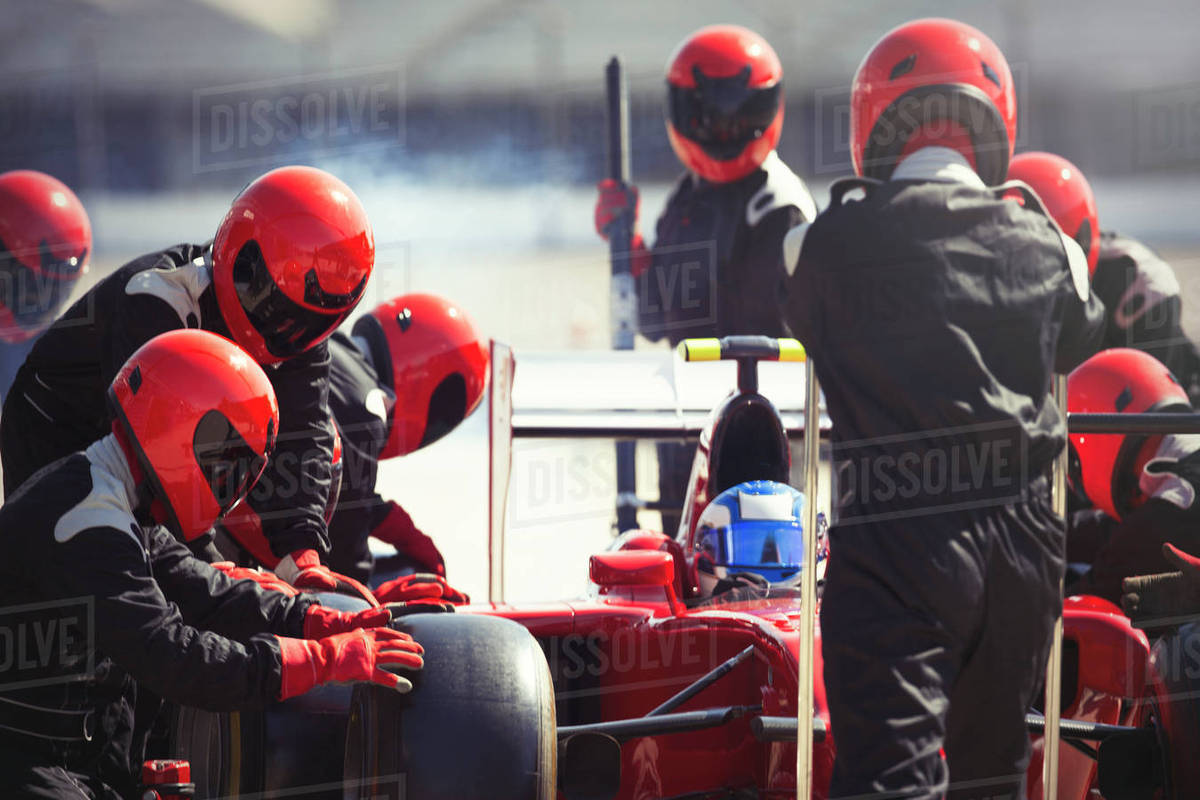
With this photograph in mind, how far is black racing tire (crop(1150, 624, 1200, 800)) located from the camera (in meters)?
2.98

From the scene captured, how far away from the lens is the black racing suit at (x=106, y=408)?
151 inches

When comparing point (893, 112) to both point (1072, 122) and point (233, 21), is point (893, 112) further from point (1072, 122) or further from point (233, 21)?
point (1072, 122)

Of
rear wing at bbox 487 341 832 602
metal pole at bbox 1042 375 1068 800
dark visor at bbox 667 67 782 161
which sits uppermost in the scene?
dark visor at bbox 667 67 782 161

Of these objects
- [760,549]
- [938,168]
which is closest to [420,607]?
[760,549]

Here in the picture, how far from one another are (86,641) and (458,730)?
2.26ft

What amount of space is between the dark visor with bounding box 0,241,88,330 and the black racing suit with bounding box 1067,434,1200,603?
175 inches

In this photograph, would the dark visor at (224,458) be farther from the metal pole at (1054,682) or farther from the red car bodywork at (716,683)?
the metal pole at (1054,682)

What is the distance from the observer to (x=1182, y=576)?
10.6 ft

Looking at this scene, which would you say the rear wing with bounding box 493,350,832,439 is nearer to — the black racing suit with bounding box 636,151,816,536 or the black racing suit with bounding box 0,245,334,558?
the black racing suit with bounding box 636,151,816,536

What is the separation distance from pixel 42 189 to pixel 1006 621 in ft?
17.6

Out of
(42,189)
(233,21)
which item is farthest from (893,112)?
(233,21)

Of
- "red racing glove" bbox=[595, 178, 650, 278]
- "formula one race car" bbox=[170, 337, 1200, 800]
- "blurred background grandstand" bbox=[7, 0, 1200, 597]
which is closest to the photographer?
"formula one race car" bbox=[170, 337, 1200, 800]

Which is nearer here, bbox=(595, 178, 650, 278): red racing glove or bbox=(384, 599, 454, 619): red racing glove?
bbox=(384, 599, 454, 619): red racing glove

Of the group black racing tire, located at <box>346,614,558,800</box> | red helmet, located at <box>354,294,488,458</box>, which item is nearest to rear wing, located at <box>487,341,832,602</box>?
red helmet, located at <box>354,294,488,458</box>
